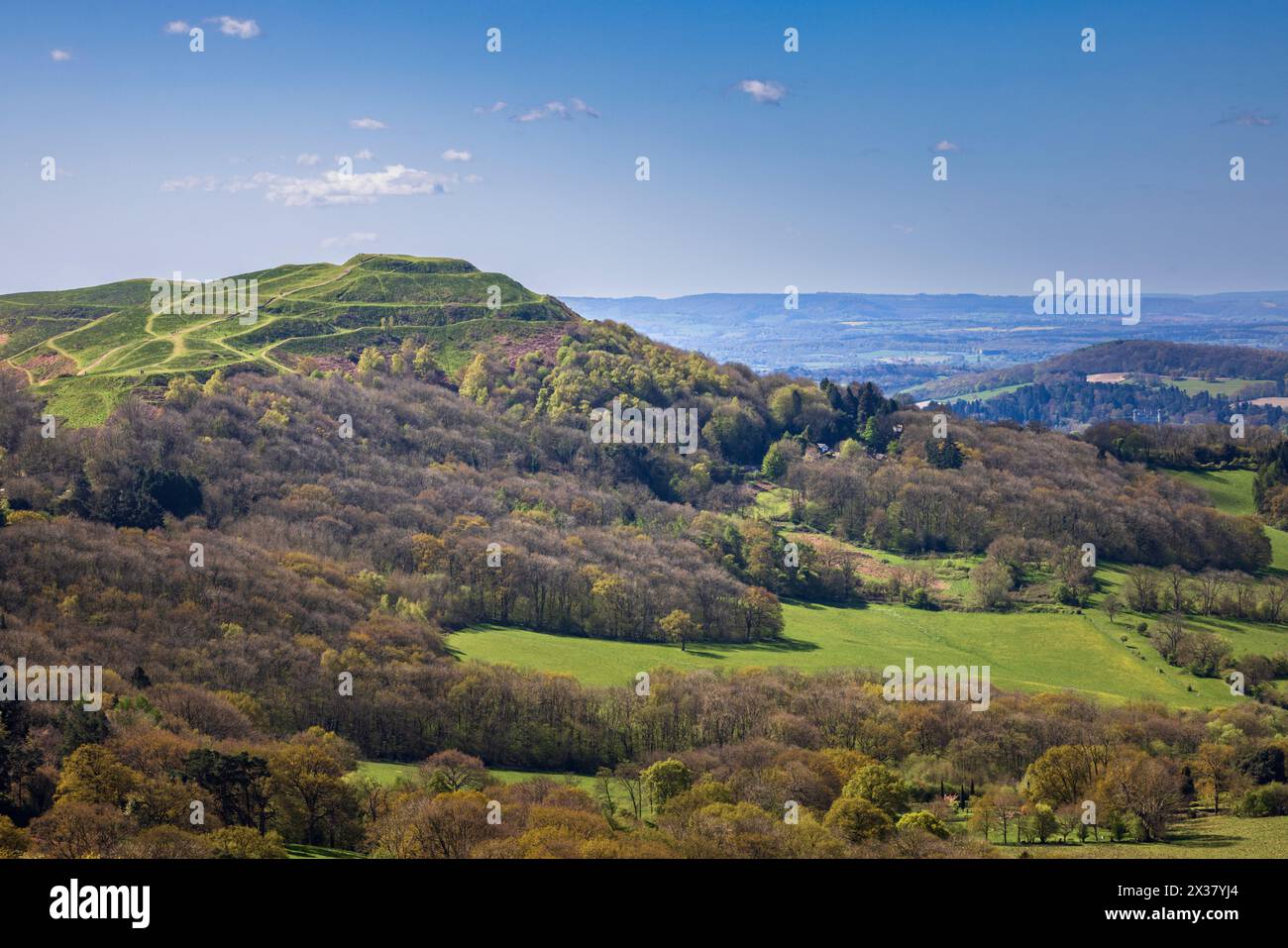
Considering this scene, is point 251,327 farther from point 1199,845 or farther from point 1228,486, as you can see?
point 1228,486

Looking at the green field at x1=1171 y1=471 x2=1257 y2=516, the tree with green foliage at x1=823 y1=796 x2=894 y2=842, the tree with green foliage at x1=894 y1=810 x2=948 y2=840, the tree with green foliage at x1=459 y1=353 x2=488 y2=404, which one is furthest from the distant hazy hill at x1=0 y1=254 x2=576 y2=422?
the green field at x1=1171 y1=471 x2=1257 y2=516

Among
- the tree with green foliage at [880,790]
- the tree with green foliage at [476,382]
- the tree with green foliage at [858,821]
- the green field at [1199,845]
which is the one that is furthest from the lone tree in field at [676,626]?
the tree with green foliage at [476,382]

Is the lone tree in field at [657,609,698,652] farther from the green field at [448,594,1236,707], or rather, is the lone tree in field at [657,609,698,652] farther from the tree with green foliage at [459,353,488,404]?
the tree with green foliage at [459,353,488,404]

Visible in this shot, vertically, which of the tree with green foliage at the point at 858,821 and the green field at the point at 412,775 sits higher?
the tree with green foliage at the point at 858,821

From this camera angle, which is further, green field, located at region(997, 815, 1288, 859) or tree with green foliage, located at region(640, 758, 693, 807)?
tree with green foliage, located at region(640, 758, 693, 807)

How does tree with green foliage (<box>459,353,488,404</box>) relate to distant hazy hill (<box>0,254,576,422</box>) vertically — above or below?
below

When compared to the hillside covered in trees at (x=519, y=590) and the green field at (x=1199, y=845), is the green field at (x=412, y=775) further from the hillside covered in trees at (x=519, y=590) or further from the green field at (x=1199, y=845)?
the green field at (x=1199, y=845)
